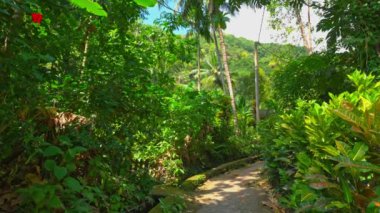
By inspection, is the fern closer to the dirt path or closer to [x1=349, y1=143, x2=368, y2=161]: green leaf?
[x1=349, y1=143, x2=368, y2=161]: green leaf

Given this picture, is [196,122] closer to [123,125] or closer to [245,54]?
[123,125]

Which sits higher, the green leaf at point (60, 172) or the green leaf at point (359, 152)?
the green leaf at point (60, 172)

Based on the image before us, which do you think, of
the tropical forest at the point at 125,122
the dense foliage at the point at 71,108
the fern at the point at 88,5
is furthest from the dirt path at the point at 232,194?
the fern at the point at 88,5

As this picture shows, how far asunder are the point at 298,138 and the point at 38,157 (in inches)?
126

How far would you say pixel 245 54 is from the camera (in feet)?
168

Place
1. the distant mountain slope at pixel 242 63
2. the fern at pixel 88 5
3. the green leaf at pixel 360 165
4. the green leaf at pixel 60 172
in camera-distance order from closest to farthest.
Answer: the fern at pixel 88 5 → the green leaf at pixel 60 172 → the green leaf at pixel 360 165 → the distant mountain slope at pixel 242 63

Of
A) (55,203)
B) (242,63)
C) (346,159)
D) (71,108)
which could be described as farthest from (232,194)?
(242,63)

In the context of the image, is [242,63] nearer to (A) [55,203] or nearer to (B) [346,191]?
(B) [346,191]

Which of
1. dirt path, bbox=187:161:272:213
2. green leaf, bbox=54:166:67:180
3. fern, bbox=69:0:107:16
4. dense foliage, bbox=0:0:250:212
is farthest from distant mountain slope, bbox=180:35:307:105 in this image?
fern, bbox=69:0:107:16

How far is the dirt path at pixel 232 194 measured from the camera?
6.22 meters

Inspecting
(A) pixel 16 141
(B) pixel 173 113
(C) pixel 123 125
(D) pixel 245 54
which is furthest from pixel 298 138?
(D) pixel 245 54

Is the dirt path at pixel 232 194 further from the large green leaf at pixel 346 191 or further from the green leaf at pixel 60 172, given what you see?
the green leaf at pixel 60 172

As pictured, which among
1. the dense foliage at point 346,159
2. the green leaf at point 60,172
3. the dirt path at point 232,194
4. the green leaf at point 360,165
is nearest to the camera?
the green leaf at point 60,172

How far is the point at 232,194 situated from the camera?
24.0 feet
